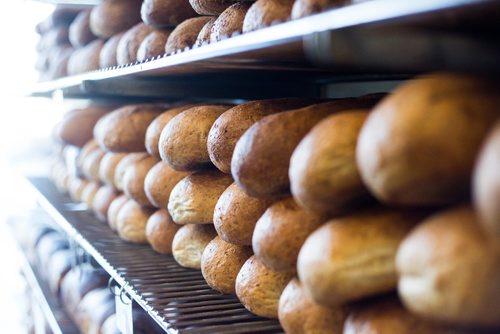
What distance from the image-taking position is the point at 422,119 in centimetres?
72

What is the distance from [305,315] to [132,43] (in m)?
1.34

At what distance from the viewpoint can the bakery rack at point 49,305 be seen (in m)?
2.78

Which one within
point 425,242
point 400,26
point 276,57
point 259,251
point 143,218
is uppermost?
point 400,26

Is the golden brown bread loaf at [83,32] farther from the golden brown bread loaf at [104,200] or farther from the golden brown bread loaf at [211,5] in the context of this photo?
the golden brown bread loaf at [211,5]

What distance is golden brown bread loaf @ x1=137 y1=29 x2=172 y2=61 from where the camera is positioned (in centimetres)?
190

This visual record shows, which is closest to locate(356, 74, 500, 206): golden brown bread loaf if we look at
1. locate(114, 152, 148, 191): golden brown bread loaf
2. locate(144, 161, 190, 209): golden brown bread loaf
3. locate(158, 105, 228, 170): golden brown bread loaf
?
locate(158, 105, 228, 170): golden brown bread loaf

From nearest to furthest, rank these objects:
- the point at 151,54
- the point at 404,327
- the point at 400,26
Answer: the point at 400,26
the point at 404,327
the point at 151,54

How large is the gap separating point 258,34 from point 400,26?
32 cm

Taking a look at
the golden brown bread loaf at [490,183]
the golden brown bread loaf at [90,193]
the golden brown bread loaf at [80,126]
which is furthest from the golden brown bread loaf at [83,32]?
the golden brown bread loaf at [490,183]

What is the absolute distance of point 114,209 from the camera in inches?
92.7

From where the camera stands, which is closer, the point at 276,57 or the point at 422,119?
the point at 422,119

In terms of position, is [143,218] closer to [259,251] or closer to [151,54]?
[151,54]

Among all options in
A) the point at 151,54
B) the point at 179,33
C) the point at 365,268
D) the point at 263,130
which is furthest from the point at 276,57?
the point at 151,54

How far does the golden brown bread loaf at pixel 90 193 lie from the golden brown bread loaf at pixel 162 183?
0.95 metres
